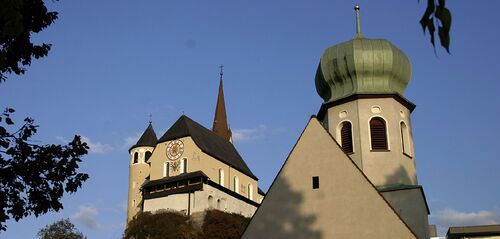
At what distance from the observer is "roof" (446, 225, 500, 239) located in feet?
91.4

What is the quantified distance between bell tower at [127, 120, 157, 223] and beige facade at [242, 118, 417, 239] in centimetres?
5784

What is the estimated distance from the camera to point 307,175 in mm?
17250

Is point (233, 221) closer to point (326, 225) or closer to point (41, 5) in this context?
point (326, 225)

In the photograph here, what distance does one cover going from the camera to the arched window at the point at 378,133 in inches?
924

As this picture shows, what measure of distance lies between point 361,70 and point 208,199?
134 ft

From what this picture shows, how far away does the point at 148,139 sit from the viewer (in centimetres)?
7912

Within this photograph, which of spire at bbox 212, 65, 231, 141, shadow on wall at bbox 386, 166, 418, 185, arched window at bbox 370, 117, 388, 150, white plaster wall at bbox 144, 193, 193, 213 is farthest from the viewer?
spire at bbox 212, 65, 231, 141

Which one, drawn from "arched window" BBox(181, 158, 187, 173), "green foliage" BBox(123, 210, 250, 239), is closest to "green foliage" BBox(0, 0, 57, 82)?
"green foliage" BBox(123, 210, 250, 239)

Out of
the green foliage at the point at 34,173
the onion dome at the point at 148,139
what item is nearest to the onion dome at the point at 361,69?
the green foliage at the point at 34,173

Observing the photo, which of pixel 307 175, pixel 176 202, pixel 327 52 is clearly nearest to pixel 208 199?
pixel 176 202

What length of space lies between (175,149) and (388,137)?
155 ft

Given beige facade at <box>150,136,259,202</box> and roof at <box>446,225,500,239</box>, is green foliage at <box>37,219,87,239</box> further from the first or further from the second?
roof at <box>446,225,500,239</box>

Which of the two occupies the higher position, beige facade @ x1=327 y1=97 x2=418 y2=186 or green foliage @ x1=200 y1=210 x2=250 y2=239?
green foliage @ x1=200 y1=210 x2=250 y2=239

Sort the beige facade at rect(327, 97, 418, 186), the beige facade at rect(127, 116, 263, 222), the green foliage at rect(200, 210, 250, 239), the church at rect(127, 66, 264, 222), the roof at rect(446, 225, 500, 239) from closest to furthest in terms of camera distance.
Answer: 1. the beige facade at rect(327, 97, 418, 186)
2. the roof at rect(446, 225, 500, 239)
3. the green foliage at rect(200, 210, 250, 239)
4. the beige facade at rect(127, 116, 263, 222)
5. the church at rect(127, 66, 264, 222)
